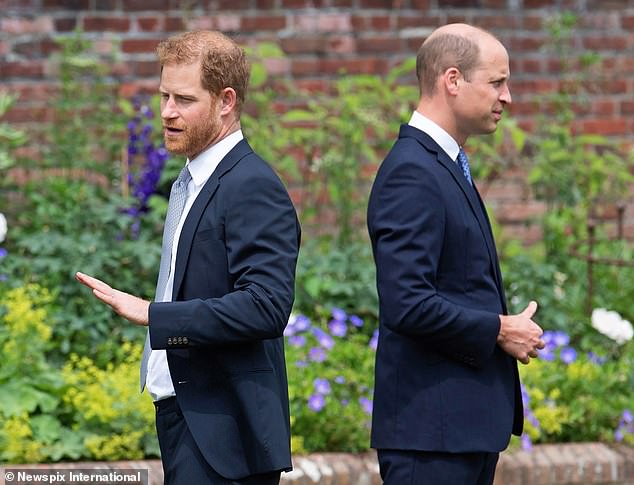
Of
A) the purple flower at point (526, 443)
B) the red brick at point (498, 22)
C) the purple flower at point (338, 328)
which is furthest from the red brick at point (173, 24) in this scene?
the purple flower at point (526, 443)

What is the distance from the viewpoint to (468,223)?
11.5 feet

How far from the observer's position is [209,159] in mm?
3328

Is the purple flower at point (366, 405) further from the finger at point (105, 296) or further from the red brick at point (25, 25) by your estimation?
the red brick at point (25, 25)

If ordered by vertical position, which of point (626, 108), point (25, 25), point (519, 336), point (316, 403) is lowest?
point (316, 403)

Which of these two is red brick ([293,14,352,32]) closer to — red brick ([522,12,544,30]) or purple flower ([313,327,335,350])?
red brick ([522,12,544,30])

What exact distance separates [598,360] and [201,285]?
10.1 ft

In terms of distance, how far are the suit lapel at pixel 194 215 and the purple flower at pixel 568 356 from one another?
2.78 metres

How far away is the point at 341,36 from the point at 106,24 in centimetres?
126

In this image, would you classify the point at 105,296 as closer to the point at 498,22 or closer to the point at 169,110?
the point at 169,110

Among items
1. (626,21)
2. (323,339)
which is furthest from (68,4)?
(626,21)

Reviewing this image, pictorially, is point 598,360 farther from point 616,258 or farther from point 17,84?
point 17,84

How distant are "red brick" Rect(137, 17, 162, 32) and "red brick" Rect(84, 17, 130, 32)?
0.07 metres

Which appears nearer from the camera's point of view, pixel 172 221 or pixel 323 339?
pixel 172 221

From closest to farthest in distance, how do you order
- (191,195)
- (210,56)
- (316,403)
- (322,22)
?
(210,56)
(191,195)
(316,403)
(322,22)
